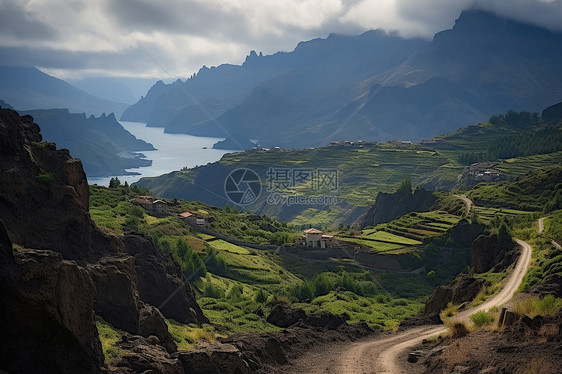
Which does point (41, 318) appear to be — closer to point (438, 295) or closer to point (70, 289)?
point (70, 289)

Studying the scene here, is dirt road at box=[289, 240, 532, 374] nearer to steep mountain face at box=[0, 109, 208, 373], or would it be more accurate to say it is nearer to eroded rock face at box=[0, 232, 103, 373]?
steep mountain face at box=[0, 109, 208, 373]

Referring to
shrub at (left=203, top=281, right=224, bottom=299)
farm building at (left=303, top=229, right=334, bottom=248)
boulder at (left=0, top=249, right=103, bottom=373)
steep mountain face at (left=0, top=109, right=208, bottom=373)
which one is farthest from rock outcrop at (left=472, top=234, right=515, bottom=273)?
farm building at (left=303, top=229, right=334, bottom=248)

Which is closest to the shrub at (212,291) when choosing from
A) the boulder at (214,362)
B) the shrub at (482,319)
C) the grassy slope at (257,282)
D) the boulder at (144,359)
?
the grassy slope at (257,282)

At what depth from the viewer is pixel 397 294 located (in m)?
74.3

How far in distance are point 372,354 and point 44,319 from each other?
604 inches

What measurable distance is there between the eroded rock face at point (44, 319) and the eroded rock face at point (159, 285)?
14711 millimetres

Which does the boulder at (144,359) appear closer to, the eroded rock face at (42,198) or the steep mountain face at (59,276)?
the steep mountain face at (59,276)

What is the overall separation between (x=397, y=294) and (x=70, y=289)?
2481 inches

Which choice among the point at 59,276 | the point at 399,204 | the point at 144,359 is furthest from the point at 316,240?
the point at 59,276

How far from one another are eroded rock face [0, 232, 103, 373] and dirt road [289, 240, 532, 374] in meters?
10.2

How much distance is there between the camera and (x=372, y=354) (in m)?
25.7

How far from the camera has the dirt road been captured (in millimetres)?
22875

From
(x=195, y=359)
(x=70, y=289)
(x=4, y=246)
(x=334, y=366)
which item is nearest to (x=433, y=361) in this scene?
(x=334, y=366)

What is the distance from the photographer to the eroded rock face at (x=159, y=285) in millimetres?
30453
